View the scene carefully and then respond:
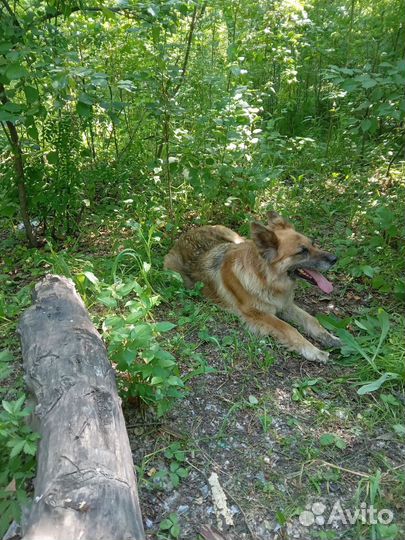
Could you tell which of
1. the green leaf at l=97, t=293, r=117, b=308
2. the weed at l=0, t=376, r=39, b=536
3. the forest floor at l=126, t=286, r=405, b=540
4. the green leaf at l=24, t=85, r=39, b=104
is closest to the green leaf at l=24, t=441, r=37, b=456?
the weed at l=0, t=376, r=39, b=536

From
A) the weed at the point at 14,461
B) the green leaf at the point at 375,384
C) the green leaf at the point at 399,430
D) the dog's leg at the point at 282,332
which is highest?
the weed at the point at 14,461

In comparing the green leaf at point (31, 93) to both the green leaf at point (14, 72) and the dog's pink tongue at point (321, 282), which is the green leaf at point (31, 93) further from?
the dog's pink tongue at point (321, 282)

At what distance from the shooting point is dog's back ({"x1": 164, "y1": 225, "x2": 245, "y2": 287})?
4.68 m

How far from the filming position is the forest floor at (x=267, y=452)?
95.0 inches

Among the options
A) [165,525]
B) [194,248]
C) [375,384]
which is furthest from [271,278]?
[165,525]

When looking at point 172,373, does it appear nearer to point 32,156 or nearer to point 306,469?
point 306,469

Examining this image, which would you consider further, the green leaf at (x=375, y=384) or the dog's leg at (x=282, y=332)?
the dog's leg at (x=282, y=332)

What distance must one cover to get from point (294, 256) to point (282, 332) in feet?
2.13

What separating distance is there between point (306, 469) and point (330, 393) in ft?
2.42

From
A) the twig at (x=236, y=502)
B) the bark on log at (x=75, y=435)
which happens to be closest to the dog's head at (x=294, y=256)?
the bark on log at (x=75, y=435)

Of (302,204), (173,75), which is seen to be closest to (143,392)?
(173,75)

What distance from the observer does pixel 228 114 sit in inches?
188

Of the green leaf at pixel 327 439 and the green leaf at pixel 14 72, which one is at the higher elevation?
the green leaf at pixel 14 72

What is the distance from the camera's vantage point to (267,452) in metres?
2.79
